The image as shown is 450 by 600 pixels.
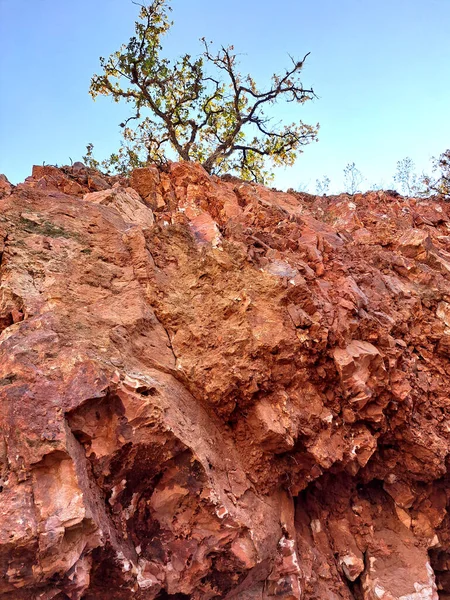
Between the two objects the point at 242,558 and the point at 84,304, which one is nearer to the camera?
the point at 242,558

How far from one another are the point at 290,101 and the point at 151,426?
11375 mm

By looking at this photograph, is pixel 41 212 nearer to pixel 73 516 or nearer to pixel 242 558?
pixel 73 516

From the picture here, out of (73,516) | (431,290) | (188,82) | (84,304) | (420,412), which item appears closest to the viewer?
(73,516)

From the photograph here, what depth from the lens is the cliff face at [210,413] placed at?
2.64 m

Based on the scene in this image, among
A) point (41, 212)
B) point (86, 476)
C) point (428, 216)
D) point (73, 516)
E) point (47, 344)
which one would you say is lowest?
point (73, 516)

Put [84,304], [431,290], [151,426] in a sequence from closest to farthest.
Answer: [151,426] → [84,304] → [431,290]

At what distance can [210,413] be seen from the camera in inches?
142

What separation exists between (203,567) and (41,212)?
3.61m

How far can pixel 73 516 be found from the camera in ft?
7.91

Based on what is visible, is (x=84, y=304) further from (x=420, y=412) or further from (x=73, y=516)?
(x=420, y=412)

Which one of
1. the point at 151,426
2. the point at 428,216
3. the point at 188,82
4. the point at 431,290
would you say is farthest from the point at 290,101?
the point at 151,426

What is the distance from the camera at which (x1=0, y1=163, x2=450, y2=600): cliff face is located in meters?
2.64

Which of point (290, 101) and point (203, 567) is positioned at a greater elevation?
point (290, 101)

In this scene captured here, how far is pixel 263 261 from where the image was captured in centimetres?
437
